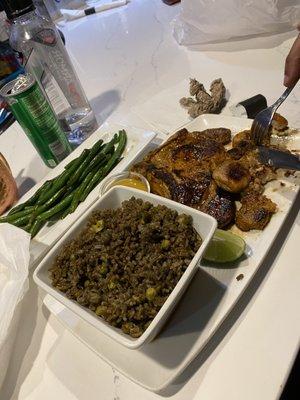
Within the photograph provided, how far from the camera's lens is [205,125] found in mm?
1474

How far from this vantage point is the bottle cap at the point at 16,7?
4.37ft

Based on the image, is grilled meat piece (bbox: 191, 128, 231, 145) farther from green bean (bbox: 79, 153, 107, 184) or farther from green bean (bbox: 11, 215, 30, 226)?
green bean (bbox: 11, 215, 30, 226)

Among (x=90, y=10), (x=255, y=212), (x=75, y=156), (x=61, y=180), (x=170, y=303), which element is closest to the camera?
(x=170, y=303)

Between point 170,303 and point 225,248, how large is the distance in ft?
0.91

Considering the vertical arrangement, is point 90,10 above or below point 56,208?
above

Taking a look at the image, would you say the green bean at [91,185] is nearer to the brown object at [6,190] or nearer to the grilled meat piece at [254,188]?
the brown object at [6,190]

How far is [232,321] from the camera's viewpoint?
940mm

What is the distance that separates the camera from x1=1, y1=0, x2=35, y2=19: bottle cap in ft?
4.37

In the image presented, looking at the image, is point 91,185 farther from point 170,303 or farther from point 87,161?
point 170,303

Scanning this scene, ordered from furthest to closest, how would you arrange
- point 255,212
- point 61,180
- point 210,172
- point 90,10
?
point 90,10 → point 61,180 → point 210,172 → point 255,212

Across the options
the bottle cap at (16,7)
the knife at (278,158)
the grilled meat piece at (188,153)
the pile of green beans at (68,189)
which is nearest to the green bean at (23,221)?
the pile of green beans at (68,189)

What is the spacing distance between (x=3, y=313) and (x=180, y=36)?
1.98 m

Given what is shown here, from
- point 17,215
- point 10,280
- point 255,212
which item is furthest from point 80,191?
point 255,212

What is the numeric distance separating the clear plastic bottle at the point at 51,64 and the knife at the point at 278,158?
961 mm
